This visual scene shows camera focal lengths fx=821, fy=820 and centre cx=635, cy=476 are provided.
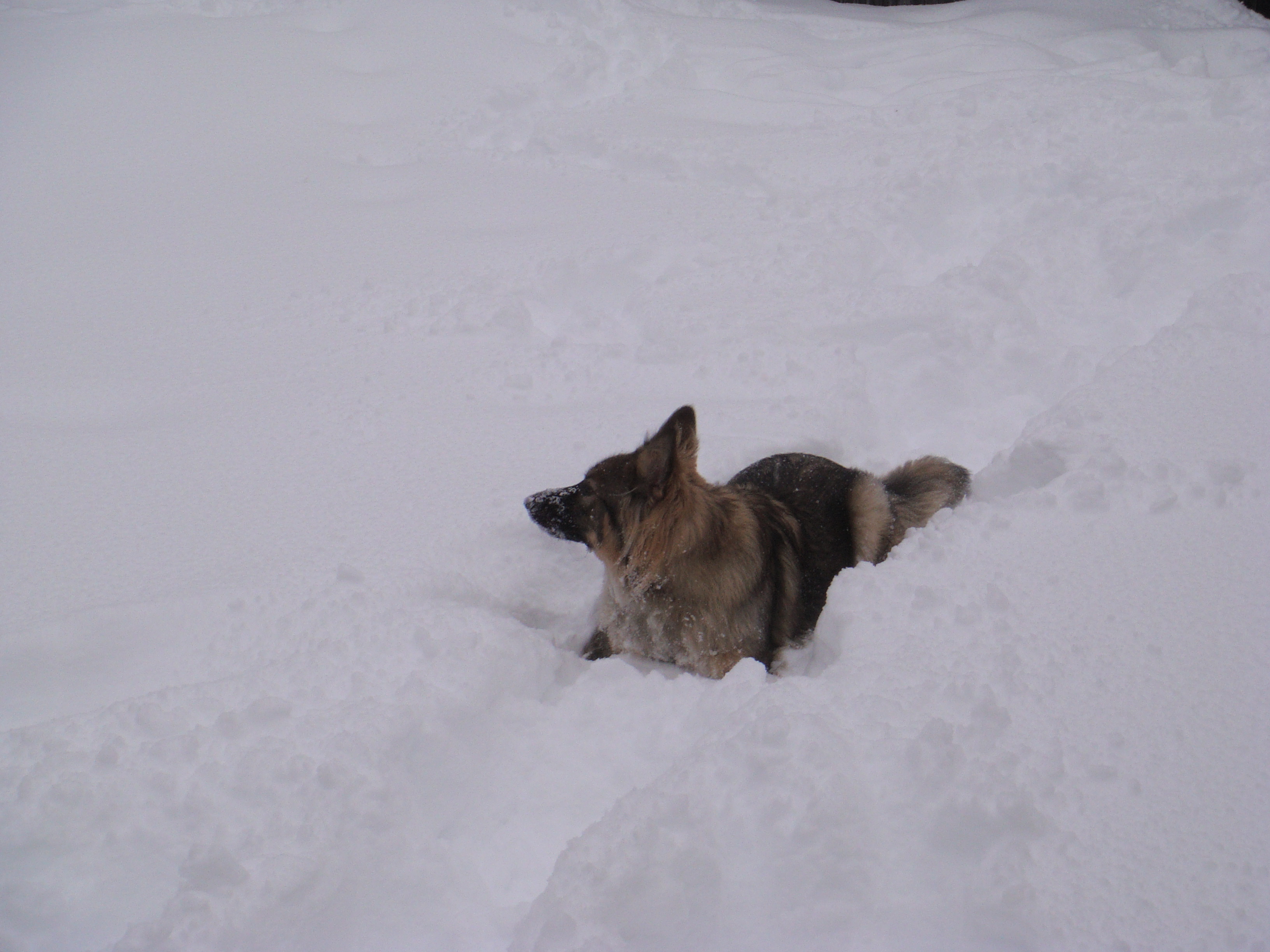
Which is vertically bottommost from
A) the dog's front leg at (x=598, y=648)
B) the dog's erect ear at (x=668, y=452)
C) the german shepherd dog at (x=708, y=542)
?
the dog's front leg at (x=598, y=648)

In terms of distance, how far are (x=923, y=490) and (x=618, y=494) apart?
4.72 feet

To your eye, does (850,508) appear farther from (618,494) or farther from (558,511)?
(558,511)

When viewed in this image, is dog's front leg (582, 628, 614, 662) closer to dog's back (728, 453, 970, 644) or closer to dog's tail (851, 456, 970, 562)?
dog's back (728, 453, 970, 644)

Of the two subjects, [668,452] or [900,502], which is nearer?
[668,452]

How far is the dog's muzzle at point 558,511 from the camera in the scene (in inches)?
133

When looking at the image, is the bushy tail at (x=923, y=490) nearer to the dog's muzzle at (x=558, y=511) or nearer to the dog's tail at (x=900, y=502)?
the dog's tail at (x=900, y=502)

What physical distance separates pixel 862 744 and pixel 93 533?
3.16 meters

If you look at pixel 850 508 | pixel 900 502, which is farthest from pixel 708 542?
pixel 900 502

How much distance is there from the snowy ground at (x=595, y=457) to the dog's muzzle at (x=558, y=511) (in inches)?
11.6

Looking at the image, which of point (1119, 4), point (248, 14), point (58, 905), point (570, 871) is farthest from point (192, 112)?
point (1119, 4)

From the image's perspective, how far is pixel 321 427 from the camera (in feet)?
13.4

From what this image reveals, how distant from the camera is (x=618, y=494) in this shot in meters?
3.32

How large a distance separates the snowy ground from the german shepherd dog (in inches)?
10.6

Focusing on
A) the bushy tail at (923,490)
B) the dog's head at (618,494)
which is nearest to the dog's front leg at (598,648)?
the dog's head at (618,494)
